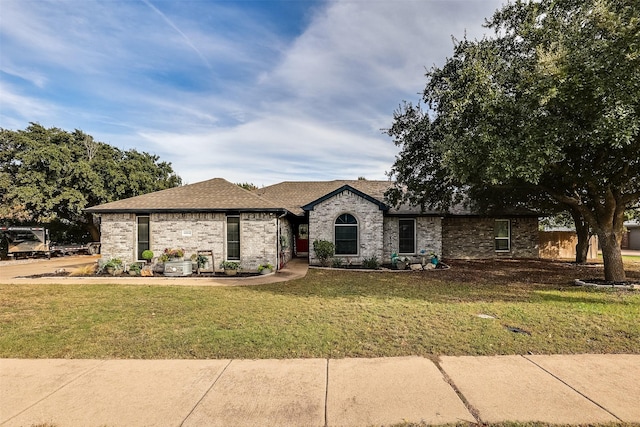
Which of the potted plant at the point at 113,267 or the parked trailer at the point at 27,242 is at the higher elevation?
the parked trailer at the point at 27,242

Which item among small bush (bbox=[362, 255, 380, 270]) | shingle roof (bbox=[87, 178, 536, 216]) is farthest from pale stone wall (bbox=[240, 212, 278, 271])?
small bush (bbox=[362, 255, 380, 270])

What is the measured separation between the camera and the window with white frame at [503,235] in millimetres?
19844

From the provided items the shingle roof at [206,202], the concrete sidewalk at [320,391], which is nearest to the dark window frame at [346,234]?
the shingle roof at [206,202]

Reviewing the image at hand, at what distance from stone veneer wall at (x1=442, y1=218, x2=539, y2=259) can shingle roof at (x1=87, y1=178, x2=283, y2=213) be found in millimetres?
11537

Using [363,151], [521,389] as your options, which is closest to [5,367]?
[521,389]

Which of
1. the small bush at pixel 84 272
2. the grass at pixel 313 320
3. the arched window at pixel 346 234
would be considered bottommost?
the grass at pixel 313 320

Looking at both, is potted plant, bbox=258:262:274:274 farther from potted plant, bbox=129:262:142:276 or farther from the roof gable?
potted plant, bbox=129:262:142:276

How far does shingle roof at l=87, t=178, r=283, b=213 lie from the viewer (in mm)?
13891

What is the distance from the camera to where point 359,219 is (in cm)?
1602

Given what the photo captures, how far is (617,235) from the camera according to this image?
11.3m

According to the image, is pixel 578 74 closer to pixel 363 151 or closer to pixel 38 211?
pixel 363 151

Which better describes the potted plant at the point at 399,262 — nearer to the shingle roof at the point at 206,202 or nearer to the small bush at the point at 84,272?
the shingle roof at the point at 206,202

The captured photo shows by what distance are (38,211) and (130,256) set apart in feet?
36.4

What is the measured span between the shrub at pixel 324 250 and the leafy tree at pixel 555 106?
20.3 ft
